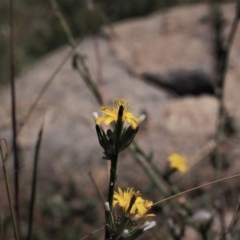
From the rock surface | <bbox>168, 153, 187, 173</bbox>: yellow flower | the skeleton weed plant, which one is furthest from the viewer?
the rock surface

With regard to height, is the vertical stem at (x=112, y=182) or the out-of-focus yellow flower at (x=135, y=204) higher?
the vertical stem at (x=112, y=182)

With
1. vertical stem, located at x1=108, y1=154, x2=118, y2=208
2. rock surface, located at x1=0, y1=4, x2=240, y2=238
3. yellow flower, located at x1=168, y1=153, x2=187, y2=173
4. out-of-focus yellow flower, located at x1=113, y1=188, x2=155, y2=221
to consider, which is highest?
rock surface, located at x1=0, y1=4, x2=240, y2=238

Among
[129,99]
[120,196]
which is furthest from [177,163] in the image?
[129,99]

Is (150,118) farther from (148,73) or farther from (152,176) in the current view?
(152,176)

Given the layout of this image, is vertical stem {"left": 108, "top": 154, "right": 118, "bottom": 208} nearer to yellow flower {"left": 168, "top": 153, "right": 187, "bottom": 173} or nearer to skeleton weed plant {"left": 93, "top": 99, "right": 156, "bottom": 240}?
skeleton weed plant {"left": 93, "top": 99, "right": 156, "bottom": 240}

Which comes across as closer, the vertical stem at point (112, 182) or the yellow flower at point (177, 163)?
the vertical stem at point (112, 182)

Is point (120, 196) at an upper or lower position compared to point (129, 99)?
lower

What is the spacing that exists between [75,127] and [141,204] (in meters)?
2.06

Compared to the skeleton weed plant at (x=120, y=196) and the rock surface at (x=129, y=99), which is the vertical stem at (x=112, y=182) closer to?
the skeleton weed plant at (x=120, y=196)

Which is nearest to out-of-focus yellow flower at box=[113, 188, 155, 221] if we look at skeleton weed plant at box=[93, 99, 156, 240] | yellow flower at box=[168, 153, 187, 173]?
skeleton weed plant at box=[93, 99, 156, 240]

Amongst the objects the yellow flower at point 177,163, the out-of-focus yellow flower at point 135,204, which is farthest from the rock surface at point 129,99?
the out-of-focus yellow flower at point 135,204

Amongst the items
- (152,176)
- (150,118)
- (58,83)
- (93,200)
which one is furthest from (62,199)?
(152,176)

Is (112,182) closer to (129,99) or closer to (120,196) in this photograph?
(120,196)

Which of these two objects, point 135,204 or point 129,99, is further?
point 129,99
